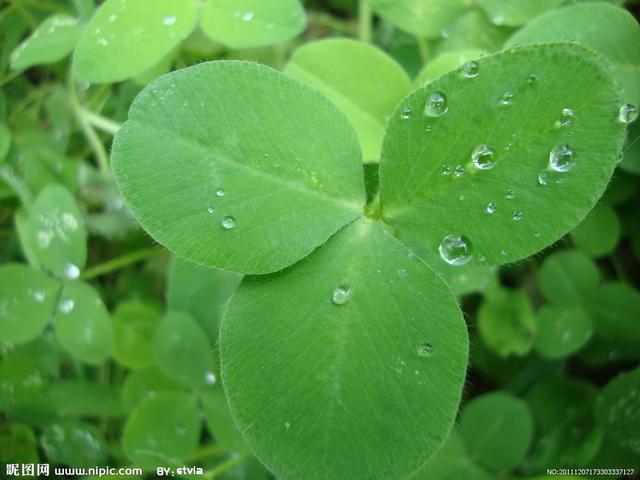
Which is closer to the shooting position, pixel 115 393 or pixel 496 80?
pixel 496 80

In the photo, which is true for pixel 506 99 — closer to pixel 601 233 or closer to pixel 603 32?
pixel 603 32

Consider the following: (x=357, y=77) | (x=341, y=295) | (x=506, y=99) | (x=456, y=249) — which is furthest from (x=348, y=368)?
(x=357, y=77)

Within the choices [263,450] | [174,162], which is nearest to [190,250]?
[174,162]

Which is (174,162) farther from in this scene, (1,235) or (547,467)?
(547,467)

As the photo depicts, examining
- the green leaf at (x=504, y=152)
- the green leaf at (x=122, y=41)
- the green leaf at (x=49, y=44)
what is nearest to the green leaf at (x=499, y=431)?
the green leaf at (x=504, y=152)

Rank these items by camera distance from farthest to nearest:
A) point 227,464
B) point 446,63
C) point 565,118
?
point 227,464, point 446,63, point 565,118

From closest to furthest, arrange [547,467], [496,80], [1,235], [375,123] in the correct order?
[496,80], [375,123], [547,467], [1,235]
